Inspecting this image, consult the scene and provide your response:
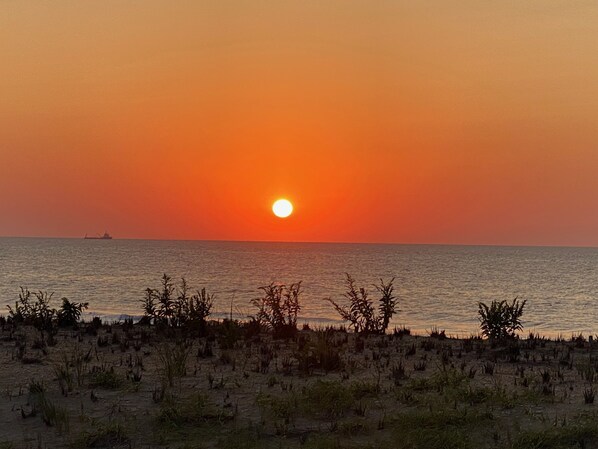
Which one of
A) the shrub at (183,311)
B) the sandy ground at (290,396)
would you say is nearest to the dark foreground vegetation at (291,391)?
the sandy ground at (290,396)

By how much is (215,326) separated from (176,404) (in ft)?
23.9

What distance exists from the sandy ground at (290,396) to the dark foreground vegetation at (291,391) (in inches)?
1.3

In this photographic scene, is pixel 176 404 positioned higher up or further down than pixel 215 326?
further down

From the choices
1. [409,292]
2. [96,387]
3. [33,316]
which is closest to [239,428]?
[96,387]

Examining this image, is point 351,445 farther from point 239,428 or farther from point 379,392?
point 379,392

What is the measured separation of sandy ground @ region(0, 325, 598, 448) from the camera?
28.3 ft

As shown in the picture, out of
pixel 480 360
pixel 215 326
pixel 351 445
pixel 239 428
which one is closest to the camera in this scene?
pixel 351 445

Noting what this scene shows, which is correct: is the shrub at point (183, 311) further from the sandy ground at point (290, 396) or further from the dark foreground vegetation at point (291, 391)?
the sandy ground at point (290, 396)

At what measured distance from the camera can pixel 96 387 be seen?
1105 cm

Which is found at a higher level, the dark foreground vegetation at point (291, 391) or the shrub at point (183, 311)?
the shrub at point (183, 311)

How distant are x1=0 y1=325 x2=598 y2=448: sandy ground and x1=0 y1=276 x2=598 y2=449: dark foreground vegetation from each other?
0.03m

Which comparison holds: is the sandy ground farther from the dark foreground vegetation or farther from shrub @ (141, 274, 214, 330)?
shrub @ (141, 274, 214, 330)

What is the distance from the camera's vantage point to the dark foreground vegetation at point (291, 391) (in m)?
8.60

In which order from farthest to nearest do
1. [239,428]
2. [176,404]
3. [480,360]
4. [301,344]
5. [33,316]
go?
[33,316]
[301,344]
[480,360]
[176,404]
[239,428]
